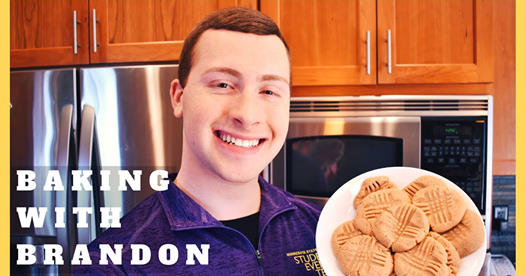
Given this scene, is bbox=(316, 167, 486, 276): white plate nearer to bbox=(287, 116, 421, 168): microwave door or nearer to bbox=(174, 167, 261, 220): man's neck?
bbox=(174, 167, 261, 220): man's neck

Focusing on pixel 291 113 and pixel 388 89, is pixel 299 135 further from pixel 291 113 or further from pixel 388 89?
pixel 388 89

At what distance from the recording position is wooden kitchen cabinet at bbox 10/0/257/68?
1.62 metres

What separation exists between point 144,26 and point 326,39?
66 centimetres

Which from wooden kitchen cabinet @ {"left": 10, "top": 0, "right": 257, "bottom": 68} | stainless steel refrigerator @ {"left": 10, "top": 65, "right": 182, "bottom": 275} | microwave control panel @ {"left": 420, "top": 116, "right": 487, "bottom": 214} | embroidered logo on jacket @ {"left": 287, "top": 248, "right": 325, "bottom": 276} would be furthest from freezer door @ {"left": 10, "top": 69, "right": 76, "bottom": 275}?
microwave control panel @ {"left": 420, "top": 116, "right": 487, "bottom": 214}

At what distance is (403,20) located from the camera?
5.18ft

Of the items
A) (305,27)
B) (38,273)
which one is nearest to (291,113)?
(305,27)

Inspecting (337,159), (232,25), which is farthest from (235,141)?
(337,159)

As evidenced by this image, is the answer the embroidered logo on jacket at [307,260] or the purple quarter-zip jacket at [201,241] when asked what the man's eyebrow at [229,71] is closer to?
the purple quarter-zip jacket at [201,241]

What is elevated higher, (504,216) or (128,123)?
(128,123)

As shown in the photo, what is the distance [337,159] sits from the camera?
1.54 m

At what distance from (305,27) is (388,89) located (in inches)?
14.6

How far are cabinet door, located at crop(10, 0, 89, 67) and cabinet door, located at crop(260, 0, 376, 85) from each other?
69 cm

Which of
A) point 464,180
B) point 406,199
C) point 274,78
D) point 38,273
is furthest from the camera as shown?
point 38,273

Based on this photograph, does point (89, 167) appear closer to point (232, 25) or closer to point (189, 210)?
point (189, 210)
